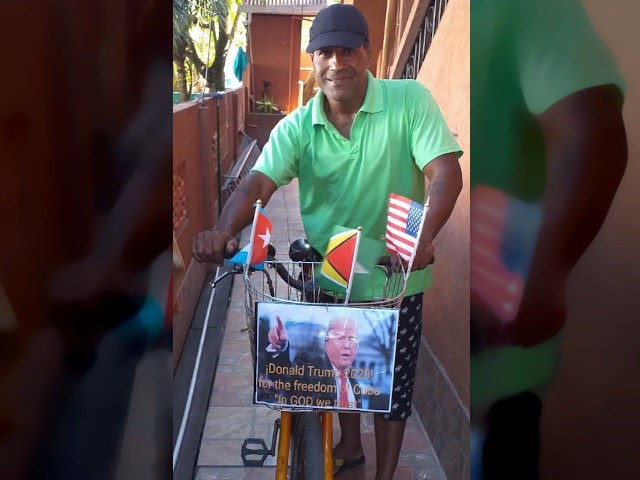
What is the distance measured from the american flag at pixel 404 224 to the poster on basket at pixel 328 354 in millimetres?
259

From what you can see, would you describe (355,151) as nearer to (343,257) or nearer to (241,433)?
(343,257)

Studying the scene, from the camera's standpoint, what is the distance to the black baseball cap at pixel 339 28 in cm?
225

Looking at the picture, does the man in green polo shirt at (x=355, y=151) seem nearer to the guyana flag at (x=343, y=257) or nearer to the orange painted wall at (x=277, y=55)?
the guyana flag at (x=343, y=257)

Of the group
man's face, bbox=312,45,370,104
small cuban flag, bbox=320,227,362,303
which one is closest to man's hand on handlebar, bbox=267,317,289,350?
small cuban flag, bbox=320,227,362,303

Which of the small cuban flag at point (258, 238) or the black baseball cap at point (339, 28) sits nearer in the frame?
the small cuban flag at point (258, 238)
